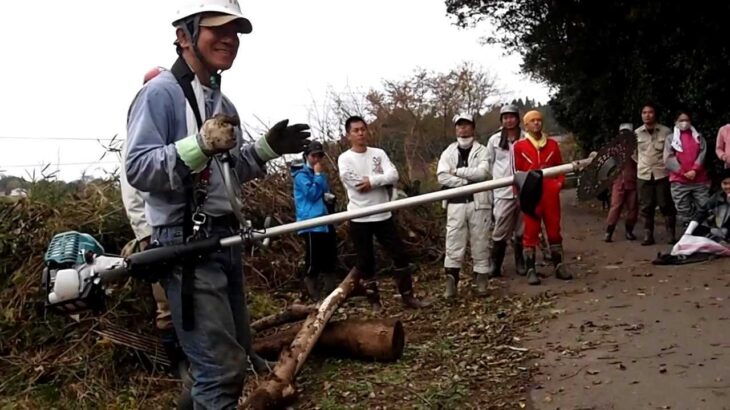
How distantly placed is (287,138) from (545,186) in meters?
4.85

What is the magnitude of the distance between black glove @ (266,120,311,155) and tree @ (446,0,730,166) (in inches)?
376

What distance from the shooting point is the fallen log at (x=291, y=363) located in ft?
15.4

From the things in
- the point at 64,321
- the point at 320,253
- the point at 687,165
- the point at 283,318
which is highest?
the point at 687,165

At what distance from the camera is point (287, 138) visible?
3750mm

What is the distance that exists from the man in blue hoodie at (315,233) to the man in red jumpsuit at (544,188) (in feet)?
6.56

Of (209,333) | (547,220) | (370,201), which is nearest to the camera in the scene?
(209,333)

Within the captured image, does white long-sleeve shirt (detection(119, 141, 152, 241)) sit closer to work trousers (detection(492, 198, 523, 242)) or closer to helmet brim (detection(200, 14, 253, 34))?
helmet brim (detection(200, 14, 253, 34))

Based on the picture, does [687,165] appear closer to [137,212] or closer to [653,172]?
[653,172]

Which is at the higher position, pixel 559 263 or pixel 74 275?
pixel 74 275

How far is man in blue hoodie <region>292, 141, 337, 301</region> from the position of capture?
25.7ft

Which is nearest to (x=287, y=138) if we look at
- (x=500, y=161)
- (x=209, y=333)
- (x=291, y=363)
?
(x=209, y=333)

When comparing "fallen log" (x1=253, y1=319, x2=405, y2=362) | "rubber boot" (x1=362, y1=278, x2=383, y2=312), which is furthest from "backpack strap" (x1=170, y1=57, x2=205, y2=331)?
"rubber boot" (x1=362, y1=278, x2=383, y2=312)

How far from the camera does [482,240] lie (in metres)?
7.89

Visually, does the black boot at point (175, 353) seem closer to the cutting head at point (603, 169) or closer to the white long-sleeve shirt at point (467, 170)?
the cutting head at point (603, 169)
